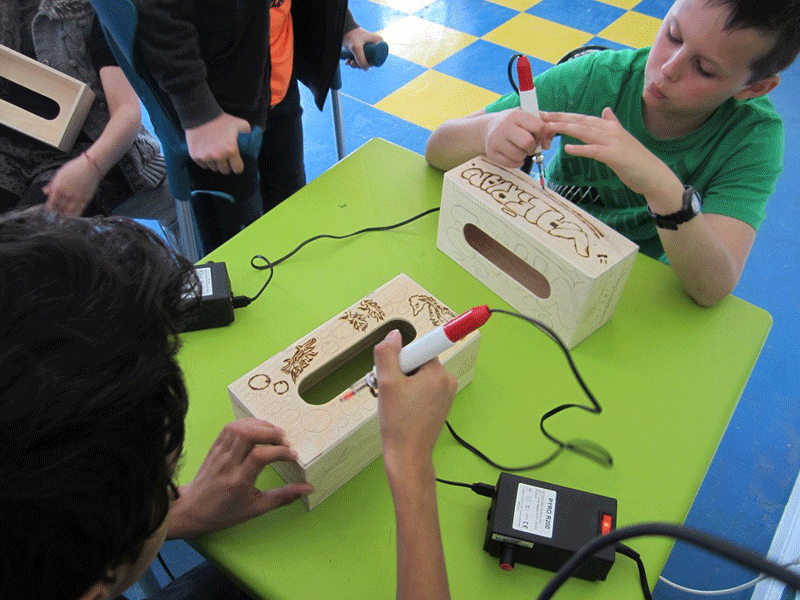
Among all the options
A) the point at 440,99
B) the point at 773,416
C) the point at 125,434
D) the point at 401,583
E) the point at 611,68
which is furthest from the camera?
the point at 440,99

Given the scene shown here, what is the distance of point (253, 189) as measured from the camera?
1.24 m

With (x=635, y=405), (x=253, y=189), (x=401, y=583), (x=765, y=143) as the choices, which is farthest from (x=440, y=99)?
(x=401, y=583)

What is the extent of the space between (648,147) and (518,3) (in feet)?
7.17

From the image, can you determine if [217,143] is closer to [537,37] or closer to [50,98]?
[50,98]

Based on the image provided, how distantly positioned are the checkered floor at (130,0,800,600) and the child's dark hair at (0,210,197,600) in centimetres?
84

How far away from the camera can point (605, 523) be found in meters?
0.60

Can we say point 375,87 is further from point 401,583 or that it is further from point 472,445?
point 401,583

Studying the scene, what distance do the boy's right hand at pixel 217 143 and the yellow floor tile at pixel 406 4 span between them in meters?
2.05

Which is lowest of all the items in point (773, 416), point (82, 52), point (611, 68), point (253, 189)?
point (773, 416)

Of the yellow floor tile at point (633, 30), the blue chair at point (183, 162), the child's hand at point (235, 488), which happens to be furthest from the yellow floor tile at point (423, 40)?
the child's hand at point (235, 488)

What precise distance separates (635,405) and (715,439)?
98mm

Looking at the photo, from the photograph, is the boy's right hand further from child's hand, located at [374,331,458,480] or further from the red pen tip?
child's hand, located at [374,331,458,480]

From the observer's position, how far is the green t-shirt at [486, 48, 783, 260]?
0.91 meters

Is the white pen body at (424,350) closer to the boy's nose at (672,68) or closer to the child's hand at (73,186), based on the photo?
the boy's nose at (672,68)
